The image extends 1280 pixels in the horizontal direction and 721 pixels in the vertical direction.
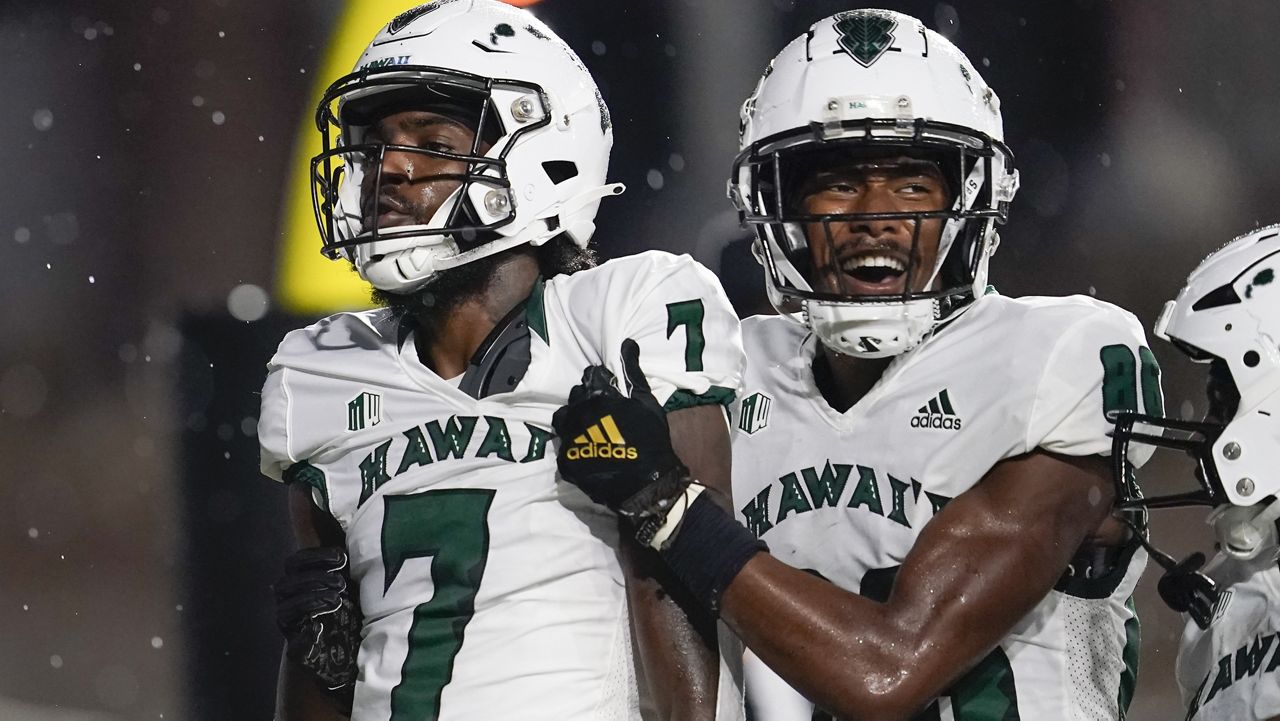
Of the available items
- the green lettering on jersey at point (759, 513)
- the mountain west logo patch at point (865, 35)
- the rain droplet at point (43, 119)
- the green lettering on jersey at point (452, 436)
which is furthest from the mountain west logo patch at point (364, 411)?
the rain droplet at point (43, 119)

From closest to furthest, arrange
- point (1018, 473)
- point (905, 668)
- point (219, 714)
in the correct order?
point (905, 668)
point (1018, 473)
point (219, 714)

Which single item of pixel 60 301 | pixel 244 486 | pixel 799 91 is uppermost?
pixel 799 91

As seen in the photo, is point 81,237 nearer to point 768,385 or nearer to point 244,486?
point 244,486

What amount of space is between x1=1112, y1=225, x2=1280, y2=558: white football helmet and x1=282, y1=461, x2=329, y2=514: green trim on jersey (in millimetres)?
1124

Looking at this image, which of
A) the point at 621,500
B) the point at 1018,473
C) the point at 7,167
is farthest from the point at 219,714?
the point at 1018,473

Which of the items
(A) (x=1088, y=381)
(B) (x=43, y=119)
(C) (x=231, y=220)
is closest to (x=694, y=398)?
(A) (x=1088, y=381)

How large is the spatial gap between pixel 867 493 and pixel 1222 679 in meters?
0.52

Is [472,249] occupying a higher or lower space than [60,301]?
higher

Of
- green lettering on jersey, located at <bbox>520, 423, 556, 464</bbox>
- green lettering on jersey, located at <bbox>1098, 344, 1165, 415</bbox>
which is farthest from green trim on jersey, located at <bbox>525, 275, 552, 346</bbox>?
green lettering on jersey, located at <bbox>1098, 344, 1165, 415</bbox>

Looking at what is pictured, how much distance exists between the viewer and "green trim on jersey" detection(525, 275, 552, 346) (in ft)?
7.05

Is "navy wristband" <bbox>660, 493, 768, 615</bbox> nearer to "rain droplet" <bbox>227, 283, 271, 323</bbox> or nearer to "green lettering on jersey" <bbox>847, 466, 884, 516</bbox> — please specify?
"green lettering on jersey" <bbox>847, 466, 884, 516</bbox>

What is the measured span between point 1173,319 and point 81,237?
262 centimetres

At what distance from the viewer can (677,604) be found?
2.02 meters

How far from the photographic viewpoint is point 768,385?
7.57ft
